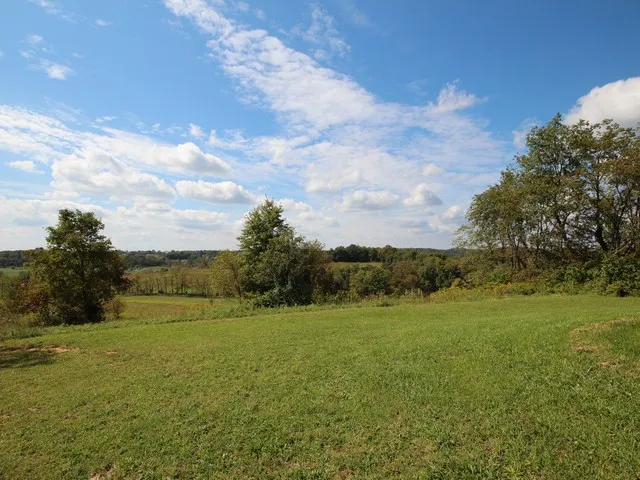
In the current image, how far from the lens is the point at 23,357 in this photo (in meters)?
14.0

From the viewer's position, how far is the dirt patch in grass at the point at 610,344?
22.7 feet

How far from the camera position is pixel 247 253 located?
33.7m

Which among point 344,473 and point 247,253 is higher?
point 247,253

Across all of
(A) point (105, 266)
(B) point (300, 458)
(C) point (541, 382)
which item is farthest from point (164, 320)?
(C) point (541, 382)

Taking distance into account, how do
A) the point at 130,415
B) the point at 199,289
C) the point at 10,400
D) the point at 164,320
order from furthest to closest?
the point at 199,289, the point at 164,320, the point at 10,400, the point at 130,415

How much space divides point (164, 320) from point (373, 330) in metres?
14.2

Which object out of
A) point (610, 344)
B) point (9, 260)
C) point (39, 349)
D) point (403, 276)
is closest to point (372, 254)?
point (403, 276)

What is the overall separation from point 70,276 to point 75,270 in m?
0.57

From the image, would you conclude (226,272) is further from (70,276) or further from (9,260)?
(9,260)

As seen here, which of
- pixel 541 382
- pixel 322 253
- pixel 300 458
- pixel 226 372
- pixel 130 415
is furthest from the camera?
pixel 322 253

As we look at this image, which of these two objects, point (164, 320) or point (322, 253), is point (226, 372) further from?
point (322, 253)

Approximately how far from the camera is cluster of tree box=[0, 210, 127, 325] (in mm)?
27344

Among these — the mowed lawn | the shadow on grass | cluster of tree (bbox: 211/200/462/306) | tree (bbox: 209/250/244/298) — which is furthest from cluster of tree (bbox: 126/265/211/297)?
the mowed lawn

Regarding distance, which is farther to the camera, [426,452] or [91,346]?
[91,346]
